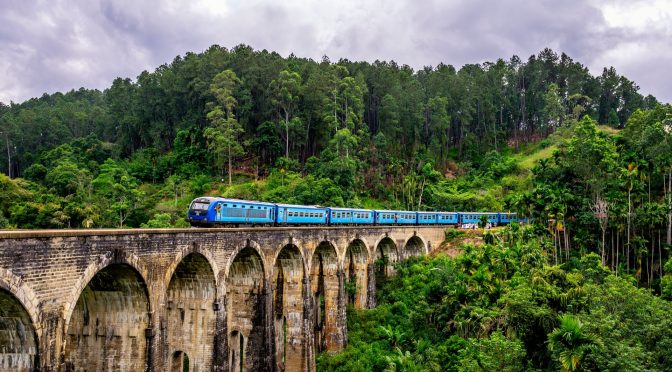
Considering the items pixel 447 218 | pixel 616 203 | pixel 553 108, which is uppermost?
pixel 553 108

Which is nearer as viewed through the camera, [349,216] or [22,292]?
[22,292]

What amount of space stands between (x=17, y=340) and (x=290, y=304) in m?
18.4

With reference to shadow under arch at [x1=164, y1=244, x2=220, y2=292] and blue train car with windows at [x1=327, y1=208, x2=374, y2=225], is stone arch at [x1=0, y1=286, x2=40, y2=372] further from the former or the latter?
blue train car with windows at [x1=327, y1=208, x2=374, y2=225]

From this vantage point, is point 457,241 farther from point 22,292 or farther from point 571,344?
point 22,292

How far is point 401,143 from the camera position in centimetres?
7412

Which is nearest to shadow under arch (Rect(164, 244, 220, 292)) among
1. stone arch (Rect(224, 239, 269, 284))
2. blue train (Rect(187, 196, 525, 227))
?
stone arch (Rect(224, 239, 269, 284))

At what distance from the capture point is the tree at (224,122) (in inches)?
2253

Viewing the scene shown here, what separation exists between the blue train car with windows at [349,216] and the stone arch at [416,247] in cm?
716

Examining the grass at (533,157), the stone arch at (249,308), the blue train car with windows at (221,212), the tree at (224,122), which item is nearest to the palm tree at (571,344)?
the stone arch at (249,308)

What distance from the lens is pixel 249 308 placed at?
80.5 feet

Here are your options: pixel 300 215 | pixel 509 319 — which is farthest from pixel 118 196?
pixel 509 319

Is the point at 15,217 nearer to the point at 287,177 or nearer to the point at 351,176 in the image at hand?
the point at 287,177

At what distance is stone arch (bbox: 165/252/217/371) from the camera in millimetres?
19828

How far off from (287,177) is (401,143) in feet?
82.2
